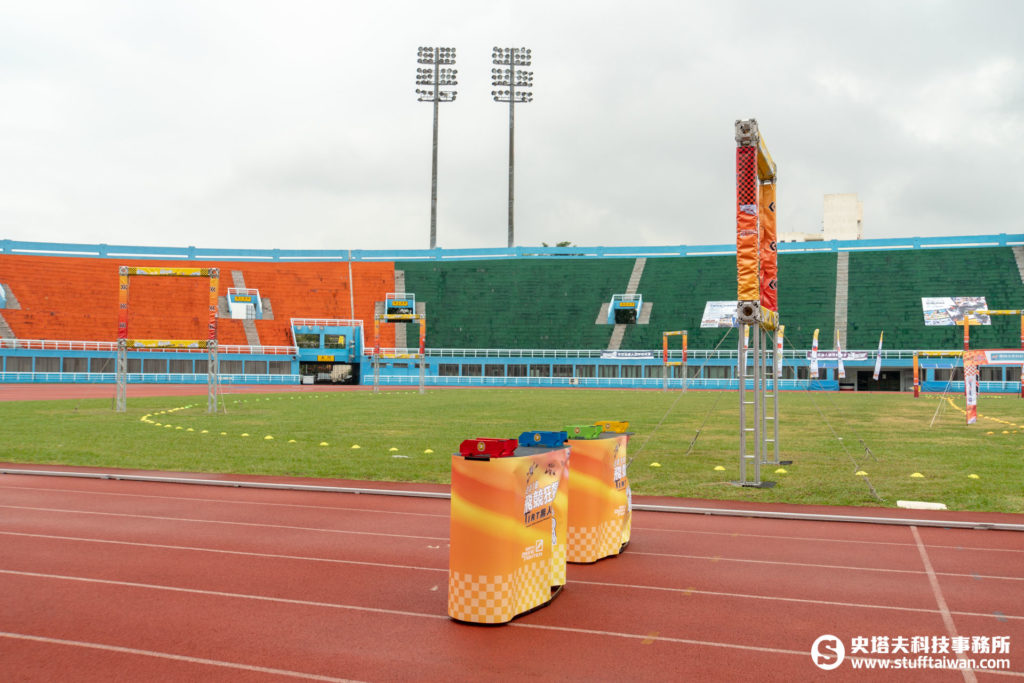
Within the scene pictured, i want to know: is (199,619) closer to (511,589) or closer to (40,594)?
(40,594)

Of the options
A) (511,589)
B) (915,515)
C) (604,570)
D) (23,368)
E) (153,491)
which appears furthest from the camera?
(23,368)

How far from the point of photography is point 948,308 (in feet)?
209

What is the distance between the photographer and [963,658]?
5.27 m

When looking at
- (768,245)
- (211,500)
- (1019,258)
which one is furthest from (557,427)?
(1019,258)

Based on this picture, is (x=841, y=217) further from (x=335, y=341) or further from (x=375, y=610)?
(x=375, y=610)

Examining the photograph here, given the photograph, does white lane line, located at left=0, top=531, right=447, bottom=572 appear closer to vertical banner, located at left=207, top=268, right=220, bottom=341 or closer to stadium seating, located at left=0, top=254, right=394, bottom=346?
vertical banner, located at left=207, top=268, right=220, bottom=341

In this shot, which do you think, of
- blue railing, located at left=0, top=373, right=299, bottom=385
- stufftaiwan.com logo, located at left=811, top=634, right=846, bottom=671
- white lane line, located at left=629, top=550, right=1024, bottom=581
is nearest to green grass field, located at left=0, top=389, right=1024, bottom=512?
white lane line, located at left=629, top=550, right=1024, bottom=581

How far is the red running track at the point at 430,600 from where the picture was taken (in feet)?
17.0

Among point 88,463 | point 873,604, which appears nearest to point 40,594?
point 873,604

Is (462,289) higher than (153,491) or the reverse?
higher

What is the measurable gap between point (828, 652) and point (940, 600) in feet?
6.00

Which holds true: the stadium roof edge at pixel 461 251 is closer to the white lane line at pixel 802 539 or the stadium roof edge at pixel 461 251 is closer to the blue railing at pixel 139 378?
the blue railing at pixel 139 378

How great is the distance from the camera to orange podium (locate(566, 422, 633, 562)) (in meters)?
7.56

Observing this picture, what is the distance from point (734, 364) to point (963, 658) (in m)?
60.4
